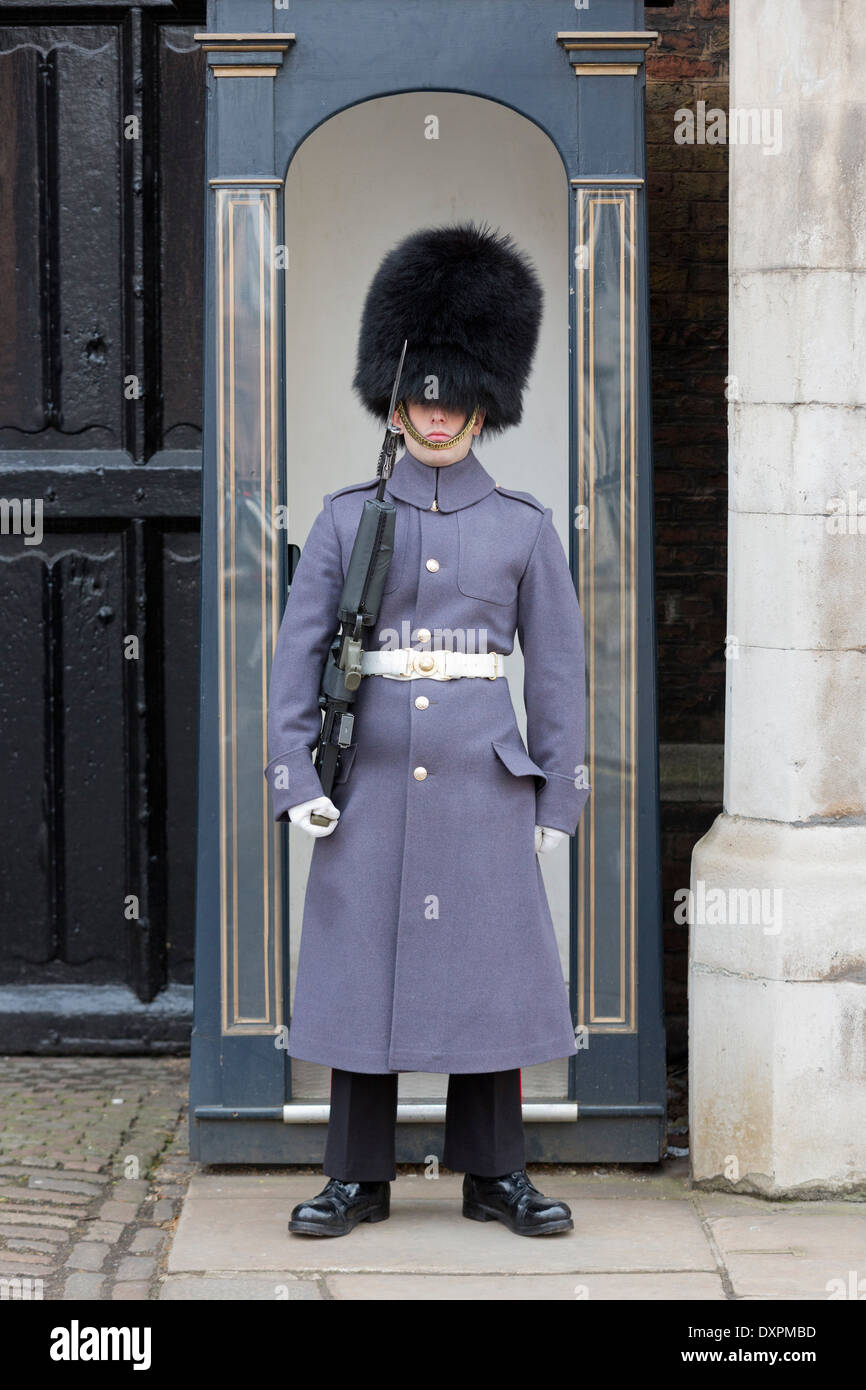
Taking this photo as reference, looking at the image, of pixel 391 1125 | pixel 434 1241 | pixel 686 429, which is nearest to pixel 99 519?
pixel 686 429

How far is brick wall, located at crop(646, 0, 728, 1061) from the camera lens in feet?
16.7

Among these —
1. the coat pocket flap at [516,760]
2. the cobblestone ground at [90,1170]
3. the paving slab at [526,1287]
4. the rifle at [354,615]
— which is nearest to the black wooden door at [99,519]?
the cobblestone ground at [90,1170]

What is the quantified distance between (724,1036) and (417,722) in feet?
3.49

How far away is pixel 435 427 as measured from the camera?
12.4 feet

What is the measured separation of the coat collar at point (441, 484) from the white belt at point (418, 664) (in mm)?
299

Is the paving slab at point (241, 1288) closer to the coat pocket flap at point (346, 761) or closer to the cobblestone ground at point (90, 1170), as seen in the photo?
the cobblestone ground at point (90, 1170)

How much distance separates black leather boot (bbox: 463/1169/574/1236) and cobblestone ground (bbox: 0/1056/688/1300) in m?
0.40

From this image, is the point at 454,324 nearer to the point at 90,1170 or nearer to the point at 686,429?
the point at 686,429

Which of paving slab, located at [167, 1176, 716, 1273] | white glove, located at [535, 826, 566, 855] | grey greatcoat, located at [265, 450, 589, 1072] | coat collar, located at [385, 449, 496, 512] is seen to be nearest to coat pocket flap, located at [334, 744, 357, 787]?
grey greatcoat, located at [265, 450, 589, 1072]

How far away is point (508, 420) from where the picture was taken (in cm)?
385

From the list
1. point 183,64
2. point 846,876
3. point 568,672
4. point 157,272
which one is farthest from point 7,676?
point 846,876

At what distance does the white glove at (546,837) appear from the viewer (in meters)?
3.81

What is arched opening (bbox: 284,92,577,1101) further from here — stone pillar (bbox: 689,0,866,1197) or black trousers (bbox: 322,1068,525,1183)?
black trousers (bbox: 322,1068,525,1183)

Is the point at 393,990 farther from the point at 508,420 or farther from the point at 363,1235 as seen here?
the point at 508,420
